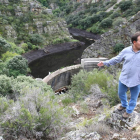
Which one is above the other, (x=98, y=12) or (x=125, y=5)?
(x=125, y=5)

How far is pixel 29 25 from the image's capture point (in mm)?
39531

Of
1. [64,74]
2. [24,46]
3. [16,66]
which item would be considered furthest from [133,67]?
[24,46]

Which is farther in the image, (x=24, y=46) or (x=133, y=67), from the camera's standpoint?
(x=24, y=46)

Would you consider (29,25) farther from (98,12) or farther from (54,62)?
(98,12)

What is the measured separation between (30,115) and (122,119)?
258 centimetres

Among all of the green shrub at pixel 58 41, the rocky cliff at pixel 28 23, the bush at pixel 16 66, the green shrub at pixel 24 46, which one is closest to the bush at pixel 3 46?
the bush at pixel 16 66

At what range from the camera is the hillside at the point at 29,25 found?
35.5m

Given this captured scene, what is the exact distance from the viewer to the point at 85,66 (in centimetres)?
1585

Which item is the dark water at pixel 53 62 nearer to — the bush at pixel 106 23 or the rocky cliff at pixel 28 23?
the rocky cliff at pixel 28 23

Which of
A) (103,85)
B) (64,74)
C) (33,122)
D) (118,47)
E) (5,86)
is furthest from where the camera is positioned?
(64,74)

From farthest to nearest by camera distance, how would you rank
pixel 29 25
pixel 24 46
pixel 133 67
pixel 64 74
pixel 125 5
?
1. pixel 125 5
2. pixel 29 25
3. pixel 24 46
4. pixel 64 74
5. pixel 133 67

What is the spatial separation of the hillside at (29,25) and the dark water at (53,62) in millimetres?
6396

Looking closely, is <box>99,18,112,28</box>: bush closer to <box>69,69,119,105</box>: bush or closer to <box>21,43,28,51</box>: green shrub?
<box>21,43,28,51</box>: green shrub

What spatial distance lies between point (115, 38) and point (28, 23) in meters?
30.2
